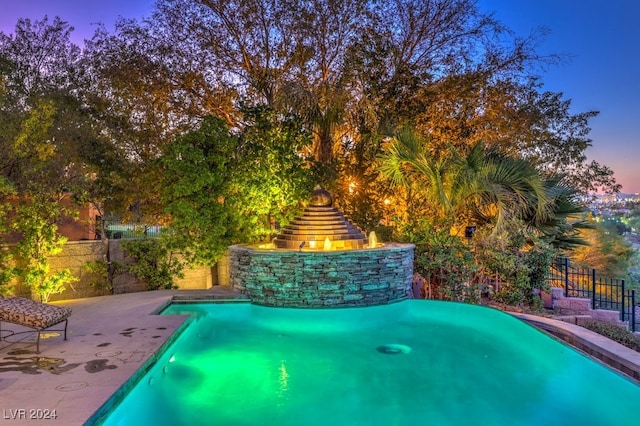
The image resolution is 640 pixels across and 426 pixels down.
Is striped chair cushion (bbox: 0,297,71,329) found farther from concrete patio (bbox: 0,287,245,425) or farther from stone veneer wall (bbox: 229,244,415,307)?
stone veneer wall (bbox: 229,244,415,307)

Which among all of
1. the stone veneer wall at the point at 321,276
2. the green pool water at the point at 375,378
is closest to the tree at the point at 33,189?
the green pool water at the point at 375,378

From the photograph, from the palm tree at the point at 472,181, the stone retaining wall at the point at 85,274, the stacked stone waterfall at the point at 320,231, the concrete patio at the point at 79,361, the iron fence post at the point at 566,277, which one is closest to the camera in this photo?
the concrete patio at the point at 79,361

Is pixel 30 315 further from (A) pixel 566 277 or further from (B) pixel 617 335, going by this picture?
(A) pixel 566 277

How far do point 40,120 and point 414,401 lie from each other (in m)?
7.95

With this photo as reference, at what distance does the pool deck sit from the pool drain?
239cm

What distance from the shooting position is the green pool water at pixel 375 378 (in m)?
4.62

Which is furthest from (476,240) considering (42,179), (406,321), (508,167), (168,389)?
(42,179)

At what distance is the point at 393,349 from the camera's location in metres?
6.75

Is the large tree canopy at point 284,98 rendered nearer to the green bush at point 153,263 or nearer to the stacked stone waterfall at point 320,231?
the green bush at point 153,263

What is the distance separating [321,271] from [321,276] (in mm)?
109

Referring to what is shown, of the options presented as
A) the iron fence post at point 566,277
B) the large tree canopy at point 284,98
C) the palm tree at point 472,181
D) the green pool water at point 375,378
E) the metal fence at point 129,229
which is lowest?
the green pool water at point 375,378

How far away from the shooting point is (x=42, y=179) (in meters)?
8.45

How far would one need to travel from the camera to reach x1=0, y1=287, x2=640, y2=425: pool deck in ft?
12.5

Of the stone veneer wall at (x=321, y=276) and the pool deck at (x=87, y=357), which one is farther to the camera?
the stone veneer wall at (x=321, y=276)
